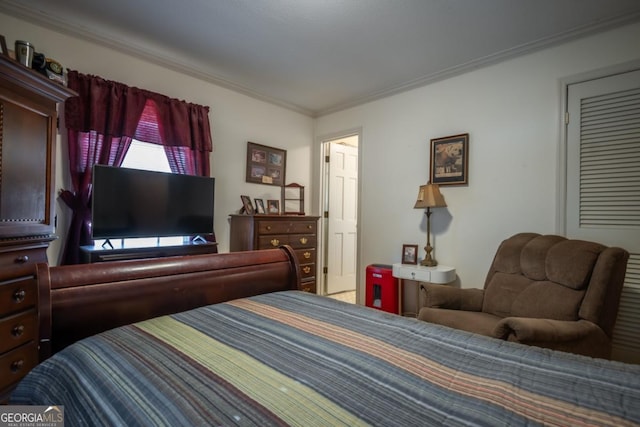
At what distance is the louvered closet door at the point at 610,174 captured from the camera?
2209mm

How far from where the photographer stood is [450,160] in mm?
3109

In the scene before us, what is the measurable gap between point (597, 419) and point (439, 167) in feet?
9.07

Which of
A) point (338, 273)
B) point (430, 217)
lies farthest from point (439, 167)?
point (338, 273)

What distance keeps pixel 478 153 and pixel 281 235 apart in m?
2.16

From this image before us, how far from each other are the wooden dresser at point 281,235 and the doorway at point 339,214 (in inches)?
30.9

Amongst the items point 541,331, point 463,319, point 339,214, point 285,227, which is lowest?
point 463,319

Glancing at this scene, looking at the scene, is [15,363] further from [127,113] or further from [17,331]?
[127,113]

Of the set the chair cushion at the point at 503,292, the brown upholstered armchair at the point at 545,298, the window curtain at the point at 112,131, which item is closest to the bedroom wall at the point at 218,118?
the window curtain at the point at 112,131

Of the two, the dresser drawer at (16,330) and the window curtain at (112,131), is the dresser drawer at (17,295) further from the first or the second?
the window curtain at (112,131)

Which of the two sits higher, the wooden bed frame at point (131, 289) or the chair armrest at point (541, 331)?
the wooden bed frame at point (131, 289)

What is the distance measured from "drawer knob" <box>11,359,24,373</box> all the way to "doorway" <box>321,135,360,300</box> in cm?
319

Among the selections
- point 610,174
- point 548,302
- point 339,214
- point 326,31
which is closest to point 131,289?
point 326,31

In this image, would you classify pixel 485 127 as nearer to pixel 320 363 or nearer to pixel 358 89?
pixel 358 89

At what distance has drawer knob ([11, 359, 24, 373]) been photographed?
1.60 m
